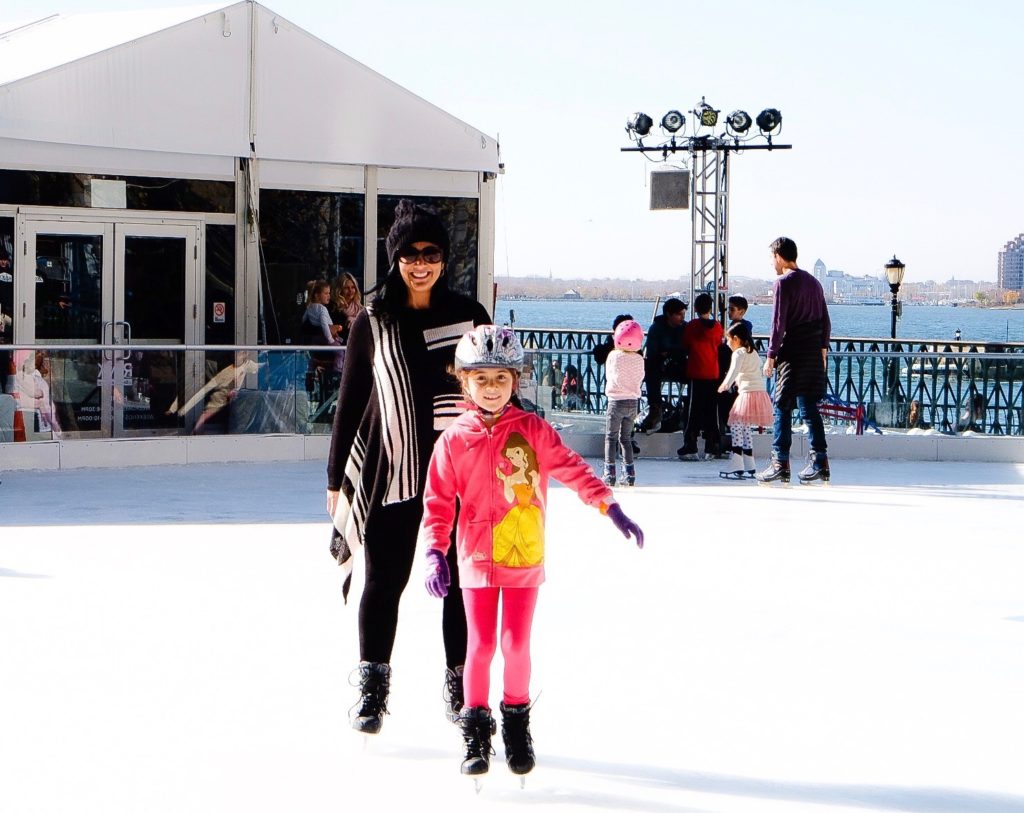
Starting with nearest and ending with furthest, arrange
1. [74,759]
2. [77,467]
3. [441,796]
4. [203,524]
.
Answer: [441,796]
[74,759]
[203,524]
[77,467]

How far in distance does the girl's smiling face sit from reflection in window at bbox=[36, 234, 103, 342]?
1002 cm

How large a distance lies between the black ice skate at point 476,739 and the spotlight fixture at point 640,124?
13266 millimetres

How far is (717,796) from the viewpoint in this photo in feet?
13.5

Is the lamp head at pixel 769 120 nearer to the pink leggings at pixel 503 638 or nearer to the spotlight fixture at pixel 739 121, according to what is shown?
the spotlight fixture at pixel 739 121

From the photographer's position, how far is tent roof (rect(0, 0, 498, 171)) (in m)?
12.7

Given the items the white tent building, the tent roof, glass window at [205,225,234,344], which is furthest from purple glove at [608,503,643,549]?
glass window at [205,225,234,344]

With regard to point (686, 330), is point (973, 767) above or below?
below

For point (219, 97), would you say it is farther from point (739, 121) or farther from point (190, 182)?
point (739, 121)

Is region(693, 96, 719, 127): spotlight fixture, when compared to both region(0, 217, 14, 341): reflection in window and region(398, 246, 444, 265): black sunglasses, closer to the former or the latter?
region(0, 217, 14, 341): reflection in window

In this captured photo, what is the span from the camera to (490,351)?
4.12 m

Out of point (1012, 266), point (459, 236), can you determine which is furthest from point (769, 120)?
point (1012, 266)

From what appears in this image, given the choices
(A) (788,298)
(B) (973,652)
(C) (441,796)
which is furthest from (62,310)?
(C) (441,796)

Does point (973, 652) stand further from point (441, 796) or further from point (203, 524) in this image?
point (203, 524)

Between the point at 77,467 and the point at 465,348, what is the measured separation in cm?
835
